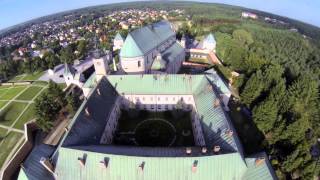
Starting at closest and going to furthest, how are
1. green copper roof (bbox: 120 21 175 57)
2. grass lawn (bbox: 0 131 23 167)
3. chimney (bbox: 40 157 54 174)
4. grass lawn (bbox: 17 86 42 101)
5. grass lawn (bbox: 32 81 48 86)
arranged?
chimney (bbox: 40 157 54 174), grass lawn (bbox: 0 131 23 167), green copper roof (bbox: 120 21 175 57), grass lawn (bbox: 17 86 42 101), grass lawn (bbox: 32 81 48 86)

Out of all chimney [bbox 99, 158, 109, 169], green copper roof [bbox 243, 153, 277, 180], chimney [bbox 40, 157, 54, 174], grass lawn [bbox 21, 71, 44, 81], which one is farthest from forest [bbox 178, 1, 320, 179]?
grass lawn [bbox 21, 71, 44, 81]

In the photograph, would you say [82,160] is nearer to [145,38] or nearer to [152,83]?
[152,83]

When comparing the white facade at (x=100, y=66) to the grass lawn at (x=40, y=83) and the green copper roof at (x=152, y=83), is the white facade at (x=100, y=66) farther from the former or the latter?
the grass lawn at (x=40, y=83)

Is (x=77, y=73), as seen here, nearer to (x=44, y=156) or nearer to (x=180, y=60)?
(x=180, y=60)

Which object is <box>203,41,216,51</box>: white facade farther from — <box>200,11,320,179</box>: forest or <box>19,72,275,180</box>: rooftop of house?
<box>19,72,275,180</box>: rooftop of house

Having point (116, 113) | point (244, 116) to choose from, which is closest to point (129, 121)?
point (116, 113)

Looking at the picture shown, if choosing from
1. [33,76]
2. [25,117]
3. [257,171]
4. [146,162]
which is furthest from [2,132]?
[257,171]
